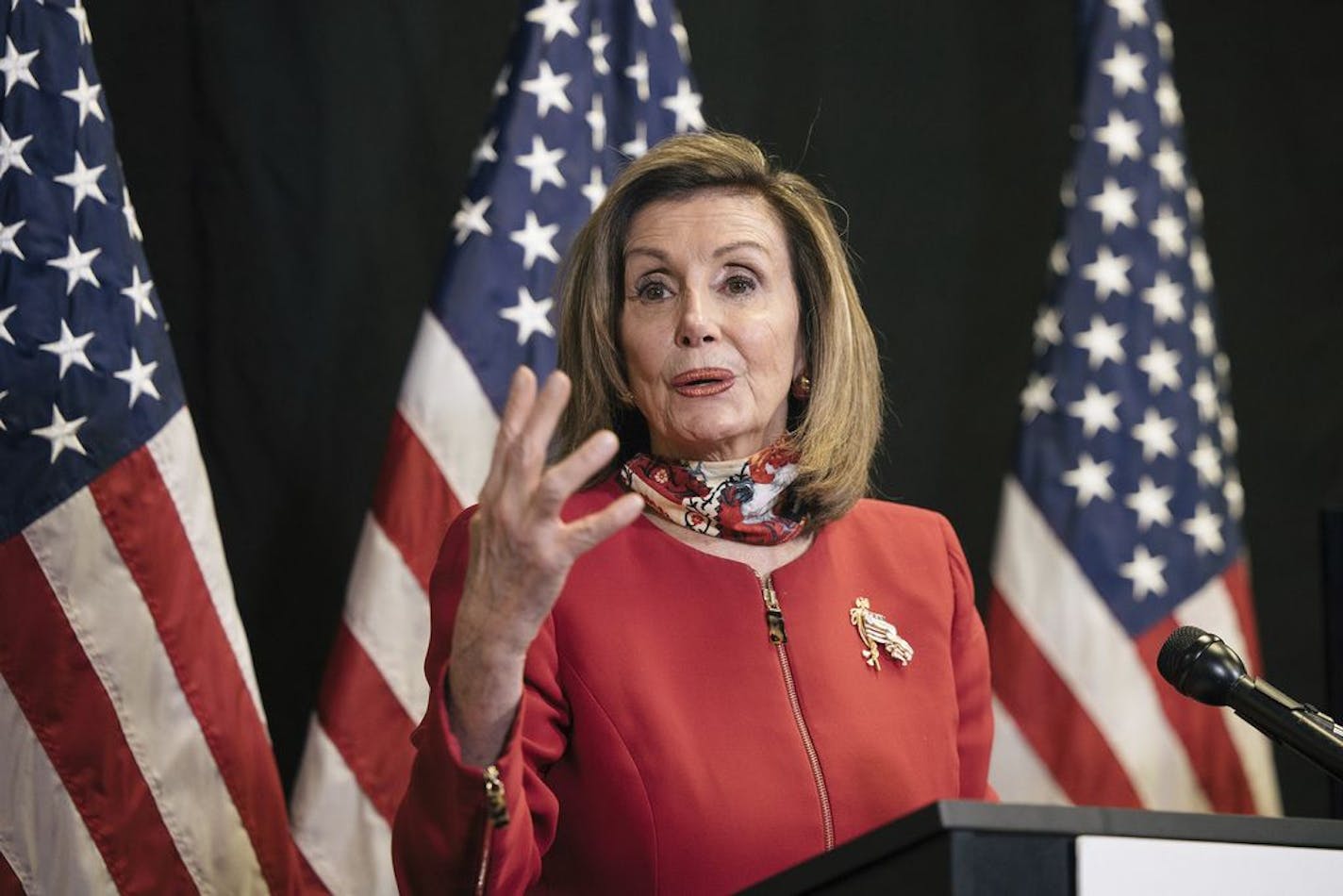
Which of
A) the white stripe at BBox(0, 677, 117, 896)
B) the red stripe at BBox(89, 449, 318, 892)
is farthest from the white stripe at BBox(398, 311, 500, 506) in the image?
the white stripe at BBox(0, 677, 117, 896)

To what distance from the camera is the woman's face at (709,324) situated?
1.98 metres

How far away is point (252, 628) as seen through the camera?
119 inches

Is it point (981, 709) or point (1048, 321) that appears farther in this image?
point (1048, 321)

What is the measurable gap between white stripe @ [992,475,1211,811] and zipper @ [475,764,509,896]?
5.51 feet

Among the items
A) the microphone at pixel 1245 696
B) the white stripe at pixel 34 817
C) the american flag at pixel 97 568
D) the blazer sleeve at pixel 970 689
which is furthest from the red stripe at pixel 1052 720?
the white stripe at pixel 34 817

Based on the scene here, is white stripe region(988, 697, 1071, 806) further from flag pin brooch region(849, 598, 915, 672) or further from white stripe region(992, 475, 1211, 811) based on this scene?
flag pin brooch region(849, 598, 915, 672)

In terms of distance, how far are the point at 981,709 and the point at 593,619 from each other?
543mm

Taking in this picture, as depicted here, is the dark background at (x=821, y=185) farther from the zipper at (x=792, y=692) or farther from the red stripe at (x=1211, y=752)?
the zipper at (x=792, y=692)

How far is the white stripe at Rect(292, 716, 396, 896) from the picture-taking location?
258 centimetres

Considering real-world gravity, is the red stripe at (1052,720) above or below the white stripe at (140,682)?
below

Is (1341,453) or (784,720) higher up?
(784,720)

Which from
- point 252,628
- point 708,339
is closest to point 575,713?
point 708,339

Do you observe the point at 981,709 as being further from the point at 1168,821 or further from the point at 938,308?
the point at 938,308

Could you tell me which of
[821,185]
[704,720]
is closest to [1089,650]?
[821,185]
